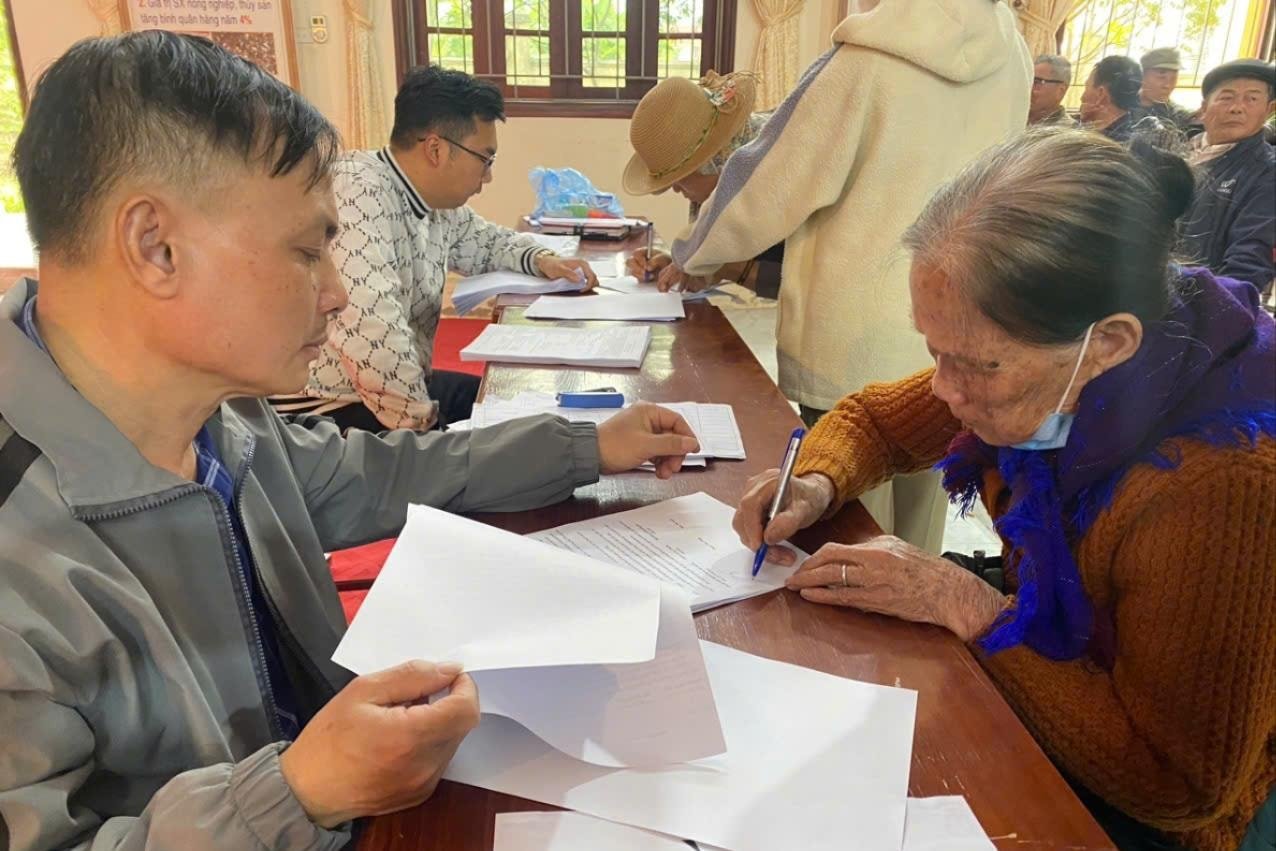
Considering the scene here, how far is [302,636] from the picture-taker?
2.99ft

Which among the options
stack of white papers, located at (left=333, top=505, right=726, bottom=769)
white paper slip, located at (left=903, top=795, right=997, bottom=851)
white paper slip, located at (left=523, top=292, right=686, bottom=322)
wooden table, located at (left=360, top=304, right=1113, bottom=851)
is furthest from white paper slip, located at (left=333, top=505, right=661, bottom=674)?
white paper slip, located at (left=523, top=292, right=686, bottom=322)

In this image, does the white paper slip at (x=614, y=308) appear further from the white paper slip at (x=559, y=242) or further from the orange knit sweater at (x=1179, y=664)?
the orange knit sweater at (x=1179, y=664)

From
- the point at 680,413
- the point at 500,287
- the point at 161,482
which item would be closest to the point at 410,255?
the point at 500,287

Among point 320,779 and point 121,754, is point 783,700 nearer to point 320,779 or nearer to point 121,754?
point 320,779

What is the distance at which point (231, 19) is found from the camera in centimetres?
444

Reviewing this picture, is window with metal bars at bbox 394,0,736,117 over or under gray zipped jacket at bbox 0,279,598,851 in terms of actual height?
over

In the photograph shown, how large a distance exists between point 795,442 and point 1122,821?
49cm

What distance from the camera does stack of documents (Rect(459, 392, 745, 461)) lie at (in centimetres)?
128

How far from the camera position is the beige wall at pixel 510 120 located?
178 inches

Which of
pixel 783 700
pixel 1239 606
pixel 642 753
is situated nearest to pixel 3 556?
pixel 642 753

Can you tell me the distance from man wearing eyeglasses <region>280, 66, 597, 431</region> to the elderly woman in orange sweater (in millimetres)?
1161

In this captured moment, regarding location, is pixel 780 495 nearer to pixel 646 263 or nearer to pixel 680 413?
pixel 680 413

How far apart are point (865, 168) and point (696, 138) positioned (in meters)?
0.59

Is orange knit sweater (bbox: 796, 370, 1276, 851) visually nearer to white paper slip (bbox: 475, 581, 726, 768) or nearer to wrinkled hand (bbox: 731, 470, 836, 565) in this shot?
wrinkled hand (bbox: 731, 470, 836, 565)
